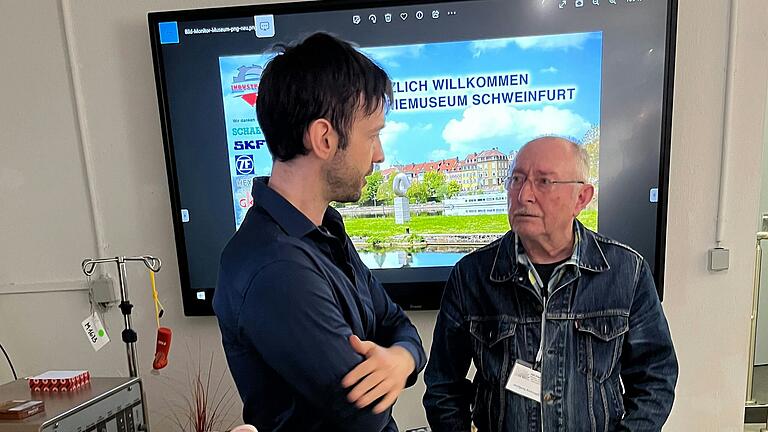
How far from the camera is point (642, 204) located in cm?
185

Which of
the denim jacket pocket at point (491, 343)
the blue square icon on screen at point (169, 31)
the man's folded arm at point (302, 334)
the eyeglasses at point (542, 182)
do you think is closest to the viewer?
the man's folded arm at point (302, 334)

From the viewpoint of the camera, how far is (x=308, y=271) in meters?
0.71

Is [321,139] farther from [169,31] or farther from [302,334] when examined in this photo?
[169,31]

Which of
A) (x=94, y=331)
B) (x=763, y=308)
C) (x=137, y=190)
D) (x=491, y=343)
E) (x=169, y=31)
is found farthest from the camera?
(x=763, y=308)

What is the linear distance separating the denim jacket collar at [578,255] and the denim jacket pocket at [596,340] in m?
0.12

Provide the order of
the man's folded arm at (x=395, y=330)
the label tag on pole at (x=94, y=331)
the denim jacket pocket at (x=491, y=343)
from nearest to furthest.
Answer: the man's folded arm at (x=395, y=330) → the denim jacket pocket at (x=491, y=343) → the label tag on pole at (x=94, y=331)

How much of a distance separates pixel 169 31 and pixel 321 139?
143 centimetres

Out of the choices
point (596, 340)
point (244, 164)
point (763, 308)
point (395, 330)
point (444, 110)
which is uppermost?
point (444, 110)

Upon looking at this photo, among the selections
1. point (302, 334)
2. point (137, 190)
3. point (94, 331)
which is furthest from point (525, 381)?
point (137, 190)

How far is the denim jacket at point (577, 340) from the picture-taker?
117 centimetres

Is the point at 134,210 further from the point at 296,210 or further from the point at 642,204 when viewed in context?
the point at 642,204

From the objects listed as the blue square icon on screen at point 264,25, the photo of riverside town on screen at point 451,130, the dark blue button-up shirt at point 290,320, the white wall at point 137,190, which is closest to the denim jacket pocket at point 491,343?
the dark blue button-up shirt at point 290,320

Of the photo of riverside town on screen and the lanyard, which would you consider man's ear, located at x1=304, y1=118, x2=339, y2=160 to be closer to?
the lanyard

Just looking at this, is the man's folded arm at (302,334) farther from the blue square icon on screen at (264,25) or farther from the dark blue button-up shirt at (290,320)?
the blue square icon on screen at (264,25)
